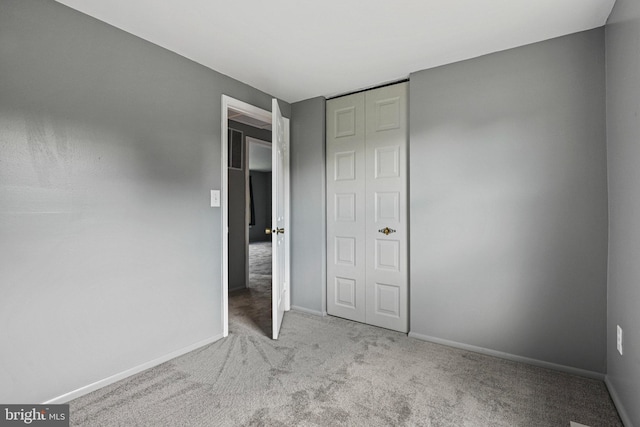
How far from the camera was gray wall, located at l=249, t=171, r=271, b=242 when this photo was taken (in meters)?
10.1

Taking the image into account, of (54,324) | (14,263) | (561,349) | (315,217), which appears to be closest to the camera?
(14,263)

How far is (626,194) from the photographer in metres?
1.70

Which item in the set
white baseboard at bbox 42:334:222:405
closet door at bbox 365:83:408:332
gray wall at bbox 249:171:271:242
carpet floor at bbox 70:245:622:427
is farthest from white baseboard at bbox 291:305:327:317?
gray wall at bbox 249:171:271:242

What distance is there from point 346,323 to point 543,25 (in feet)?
9.07

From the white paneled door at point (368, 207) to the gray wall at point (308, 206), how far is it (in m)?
0.08

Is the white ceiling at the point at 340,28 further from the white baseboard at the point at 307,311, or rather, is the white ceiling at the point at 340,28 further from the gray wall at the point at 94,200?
the white baseboard at the point at 307,311

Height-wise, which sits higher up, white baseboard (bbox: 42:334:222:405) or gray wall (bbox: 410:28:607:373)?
gray wall (bbox: 410:28:607:373)

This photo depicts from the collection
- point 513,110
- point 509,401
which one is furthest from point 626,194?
point 509,401

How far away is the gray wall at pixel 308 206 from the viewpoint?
3348 mm

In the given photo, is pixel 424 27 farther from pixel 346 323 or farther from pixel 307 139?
pixel 346 323

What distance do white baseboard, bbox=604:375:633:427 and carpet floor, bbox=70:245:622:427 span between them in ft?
0.11

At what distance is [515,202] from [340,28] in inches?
67.1

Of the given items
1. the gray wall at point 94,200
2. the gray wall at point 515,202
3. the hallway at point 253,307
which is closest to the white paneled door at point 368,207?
the gray wall at point 515,202

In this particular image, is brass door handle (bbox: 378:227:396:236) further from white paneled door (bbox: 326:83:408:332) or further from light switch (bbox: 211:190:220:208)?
light switch (bbox: 211:190:220:208)
